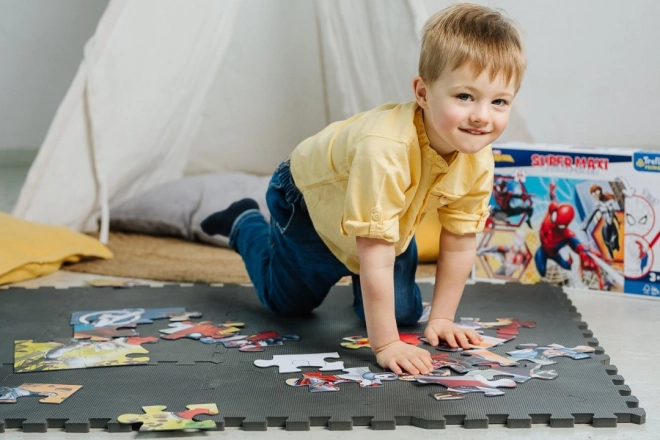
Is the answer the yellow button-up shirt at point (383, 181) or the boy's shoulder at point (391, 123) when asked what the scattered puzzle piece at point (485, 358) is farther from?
the boy's shoulder at point (391, 123)

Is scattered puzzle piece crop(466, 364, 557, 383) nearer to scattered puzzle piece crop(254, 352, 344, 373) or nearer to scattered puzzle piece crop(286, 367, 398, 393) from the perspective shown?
scattered puzzle piece crop(286, 367, 398, 393)

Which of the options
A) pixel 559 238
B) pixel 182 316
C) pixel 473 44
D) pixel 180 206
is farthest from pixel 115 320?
pixel 559 238

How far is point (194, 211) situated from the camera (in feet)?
10.3

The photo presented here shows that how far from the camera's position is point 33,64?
3.18 metres

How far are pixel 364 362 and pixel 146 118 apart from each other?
152 cm

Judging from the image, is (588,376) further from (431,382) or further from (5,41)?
(5,41)

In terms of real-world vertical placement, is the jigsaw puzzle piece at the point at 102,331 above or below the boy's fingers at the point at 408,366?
below

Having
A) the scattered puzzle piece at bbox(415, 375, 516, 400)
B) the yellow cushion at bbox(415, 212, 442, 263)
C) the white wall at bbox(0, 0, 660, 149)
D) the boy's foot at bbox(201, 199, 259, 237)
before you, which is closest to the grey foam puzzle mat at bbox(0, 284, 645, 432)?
the scattered puzzle piece at bbox(415, 375, 516, 400)

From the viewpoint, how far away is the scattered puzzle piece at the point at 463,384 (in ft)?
5.69

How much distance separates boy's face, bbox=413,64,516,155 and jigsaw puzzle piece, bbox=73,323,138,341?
0.89 m

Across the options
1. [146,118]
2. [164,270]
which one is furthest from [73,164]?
[164,270]

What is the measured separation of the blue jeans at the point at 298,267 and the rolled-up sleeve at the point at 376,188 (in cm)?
30

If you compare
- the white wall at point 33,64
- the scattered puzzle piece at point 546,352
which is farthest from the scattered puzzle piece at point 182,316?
the white wall at point 33,64

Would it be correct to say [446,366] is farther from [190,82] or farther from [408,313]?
[190,82]
